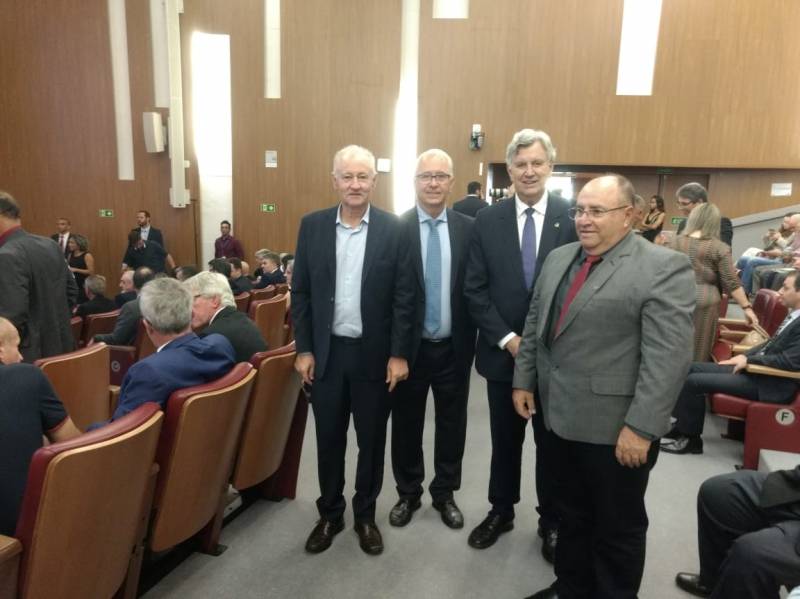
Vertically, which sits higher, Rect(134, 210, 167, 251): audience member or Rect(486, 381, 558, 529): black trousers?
Rect(134, 210, 167, 251): audience member

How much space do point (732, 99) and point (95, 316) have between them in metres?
7.86

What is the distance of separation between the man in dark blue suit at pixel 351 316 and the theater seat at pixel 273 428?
4.9 inches

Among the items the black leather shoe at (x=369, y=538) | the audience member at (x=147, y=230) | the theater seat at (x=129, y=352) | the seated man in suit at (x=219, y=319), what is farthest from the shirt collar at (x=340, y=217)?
the audience member at (x=147, y=230)

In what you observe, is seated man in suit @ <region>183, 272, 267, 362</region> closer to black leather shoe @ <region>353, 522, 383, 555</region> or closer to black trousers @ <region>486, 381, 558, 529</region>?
black leather shoe @ <region>353, 522, 383, 555</region>

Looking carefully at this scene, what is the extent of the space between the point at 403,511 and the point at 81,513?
138cm

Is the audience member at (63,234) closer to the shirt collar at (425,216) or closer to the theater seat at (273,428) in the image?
the theater seat at (273,428)

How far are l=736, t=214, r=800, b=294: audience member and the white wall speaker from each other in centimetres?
818

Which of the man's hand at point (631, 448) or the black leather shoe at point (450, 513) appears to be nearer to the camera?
the man's hand at point (631, 448)

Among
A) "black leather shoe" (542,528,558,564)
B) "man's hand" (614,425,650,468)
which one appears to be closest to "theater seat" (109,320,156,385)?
"black leather shoe" (542,528,558,564)

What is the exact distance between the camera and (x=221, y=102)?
336 inches

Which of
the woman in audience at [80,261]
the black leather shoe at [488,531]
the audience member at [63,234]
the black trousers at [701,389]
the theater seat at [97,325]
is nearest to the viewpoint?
the black leather shoe at [488,531]

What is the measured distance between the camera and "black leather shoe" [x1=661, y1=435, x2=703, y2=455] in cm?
319

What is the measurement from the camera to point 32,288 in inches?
111

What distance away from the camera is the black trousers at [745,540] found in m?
1.54
